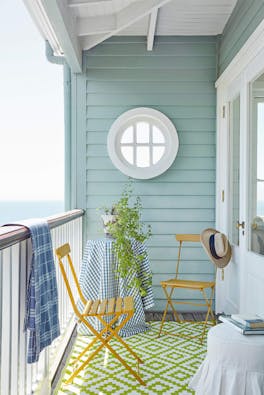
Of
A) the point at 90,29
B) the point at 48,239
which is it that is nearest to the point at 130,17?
the point at 90,29

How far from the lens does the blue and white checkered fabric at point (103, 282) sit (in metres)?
4.32

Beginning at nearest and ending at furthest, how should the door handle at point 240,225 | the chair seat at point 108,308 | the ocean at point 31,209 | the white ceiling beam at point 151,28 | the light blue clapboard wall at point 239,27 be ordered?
the chair seat at point 108,308 → the light blue clapboard wall at point 239,27 → the door handle at point 240,225 → the white ceiling beam at point 151,28 → the ocean at point 31,209

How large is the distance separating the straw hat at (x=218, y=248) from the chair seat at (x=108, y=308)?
47.3 inches

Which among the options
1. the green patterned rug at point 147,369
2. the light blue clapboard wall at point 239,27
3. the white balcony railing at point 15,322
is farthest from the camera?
the light blue clapboard wall at point 239,27

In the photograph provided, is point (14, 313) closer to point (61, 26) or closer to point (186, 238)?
point (61, 26)

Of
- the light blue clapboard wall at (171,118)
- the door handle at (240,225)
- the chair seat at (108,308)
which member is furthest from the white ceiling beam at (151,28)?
the chair seat at (108,308)

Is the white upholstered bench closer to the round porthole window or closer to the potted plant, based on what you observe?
the potted plant

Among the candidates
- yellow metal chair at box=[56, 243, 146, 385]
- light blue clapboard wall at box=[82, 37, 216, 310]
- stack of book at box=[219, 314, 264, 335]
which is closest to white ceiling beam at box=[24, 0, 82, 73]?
light blue clapboard wall at box=[82, 37, 216, 310]

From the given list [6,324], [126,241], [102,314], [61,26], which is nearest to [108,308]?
[102,314]

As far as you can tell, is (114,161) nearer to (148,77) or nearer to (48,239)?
(148,77)

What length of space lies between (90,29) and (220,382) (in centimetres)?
331

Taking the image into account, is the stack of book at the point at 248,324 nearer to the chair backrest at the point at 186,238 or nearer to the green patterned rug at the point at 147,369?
the green patterned rug at the point at 147,369

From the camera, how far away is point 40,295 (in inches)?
91.4

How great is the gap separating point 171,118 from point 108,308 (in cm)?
240
